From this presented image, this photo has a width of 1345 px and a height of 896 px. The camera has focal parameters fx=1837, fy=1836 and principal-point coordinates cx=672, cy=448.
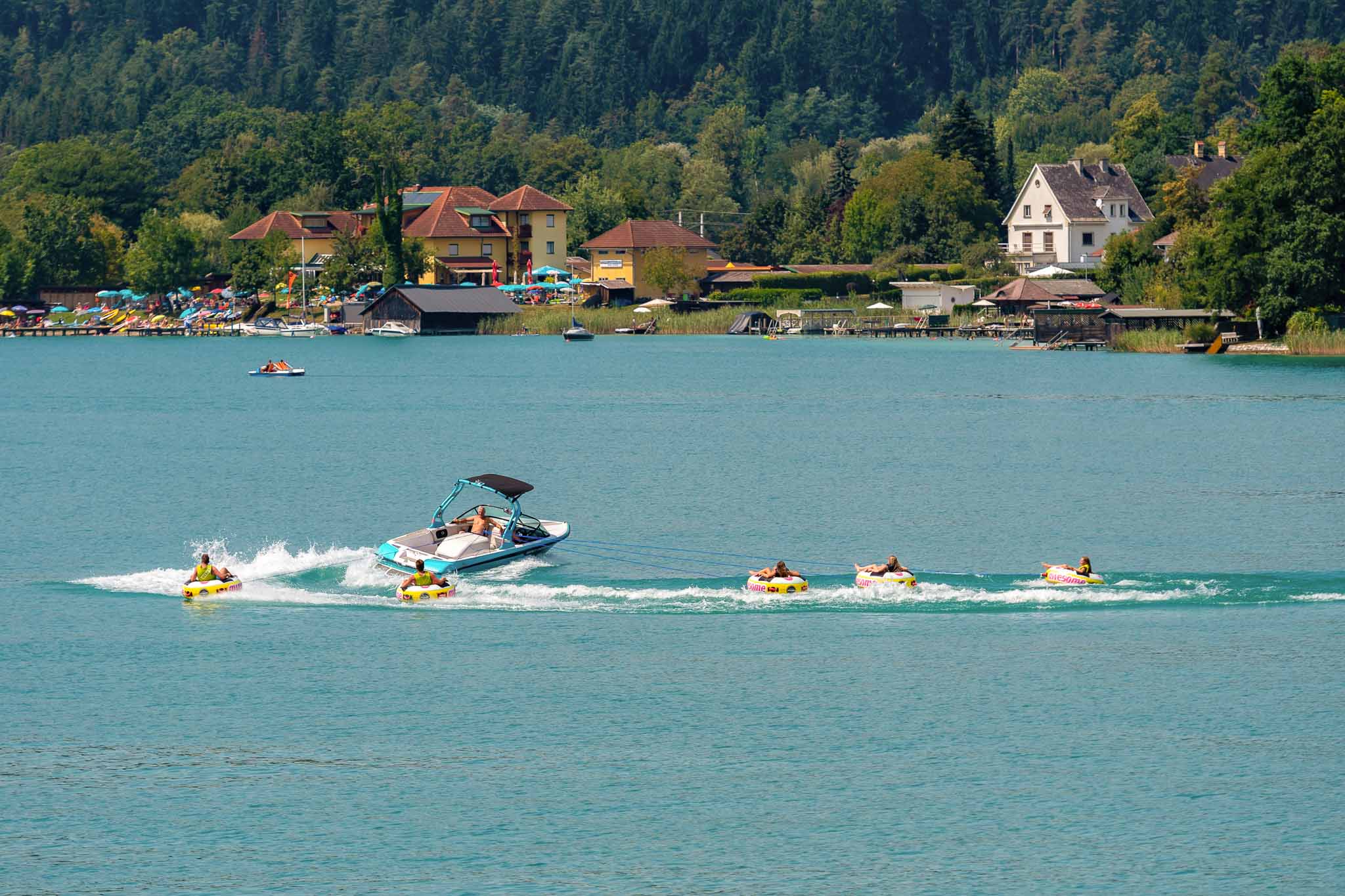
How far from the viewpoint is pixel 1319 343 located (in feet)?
433

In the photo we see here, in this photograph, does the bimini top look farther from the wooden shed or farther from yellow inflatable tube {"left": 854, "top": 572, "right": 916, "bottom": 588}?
the wooden shed

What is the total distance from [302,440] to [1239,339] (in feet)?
262

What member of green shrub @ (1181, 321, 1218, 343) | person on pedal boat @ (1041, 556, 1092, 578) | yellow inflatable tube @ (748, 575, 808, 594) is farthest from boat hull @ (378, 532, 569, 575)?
green shrub @ (1181, 321, 1218, 343)

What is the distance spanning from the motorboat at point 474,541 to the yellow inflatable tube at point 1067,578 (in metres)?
14.2

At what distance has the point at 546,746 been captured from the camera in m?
36.9

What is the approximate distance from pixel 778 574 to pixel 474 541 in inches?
346

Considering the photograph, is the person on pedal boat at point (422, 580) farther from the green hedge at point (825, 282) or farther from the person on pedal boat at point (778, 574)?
the green hedge at point (825, 282)

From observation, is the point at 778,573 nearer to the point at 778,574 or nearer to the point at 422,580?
the point at 778,574

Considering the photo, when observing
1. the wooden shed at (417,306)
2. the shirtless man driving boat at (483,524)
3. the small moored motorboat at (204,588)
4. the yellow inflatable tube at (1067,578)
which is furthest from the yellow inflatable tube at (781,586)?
the wooden shed at (417,306)

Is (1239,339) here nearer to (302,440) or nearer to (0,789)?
(302,440)

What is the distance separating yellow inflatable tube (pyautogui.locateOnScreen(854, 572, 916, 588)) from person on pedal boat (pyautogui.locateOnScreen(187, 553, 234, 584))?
56.4ft

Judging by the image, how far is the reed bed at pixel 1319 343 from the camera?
429 feet

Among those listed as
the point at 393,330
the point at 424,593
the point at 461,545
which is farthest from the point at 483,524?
the point at 393,330

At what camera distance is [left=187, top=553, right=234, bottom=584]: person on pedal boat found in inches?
1960
